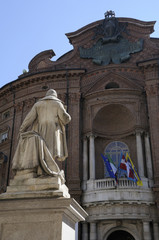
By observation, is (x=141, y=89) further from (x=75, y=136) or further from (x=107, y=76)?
(x=75, y=136)

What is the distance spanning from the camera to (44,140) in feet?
20.1

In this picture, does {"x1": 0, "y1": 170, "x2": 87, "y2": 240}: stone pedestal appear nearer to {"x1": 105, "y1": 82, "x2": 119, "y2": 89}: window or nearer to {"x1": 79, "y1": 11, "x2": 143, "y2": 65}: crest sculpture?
{"x1": 105, "y1": 82, "x2": 119, "y2": 89}: window

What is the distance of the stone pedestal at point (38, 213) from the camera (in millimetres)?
4926

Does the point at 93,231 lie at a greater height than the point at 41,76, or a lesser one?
lesser

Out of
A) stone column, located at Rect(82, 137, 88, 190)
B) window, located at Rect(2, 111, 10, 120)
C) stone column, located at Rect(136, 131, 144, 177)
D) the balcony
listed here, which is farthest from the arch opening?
window, located at Rect(2, 111, 10, 120)

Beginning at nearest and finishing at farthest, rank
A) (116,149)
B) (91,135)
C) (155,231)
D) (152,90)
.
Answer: (155,231), (91,135), (152,90), (116,149)

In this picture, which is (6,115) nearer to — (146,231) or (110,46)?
(110,46)

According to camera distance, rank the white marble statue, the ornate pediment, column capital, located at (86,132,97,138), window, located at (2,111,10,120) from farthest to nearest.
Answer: window, located at (2,111,10,120) < the ornate pediment < column capital, located at (86,132,97,138) < the white marble statue

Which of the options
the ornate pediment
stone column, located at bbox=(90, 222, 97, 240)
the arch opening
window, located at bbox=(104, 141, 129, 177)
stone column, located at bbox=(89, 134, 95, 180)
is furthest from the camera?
the ornate pediment

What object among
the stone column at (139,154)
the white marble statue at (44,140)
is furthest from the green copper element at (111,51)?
the white marble statue at (44,140)

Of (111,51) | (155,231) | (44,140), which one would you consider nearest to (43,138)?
(44,140)

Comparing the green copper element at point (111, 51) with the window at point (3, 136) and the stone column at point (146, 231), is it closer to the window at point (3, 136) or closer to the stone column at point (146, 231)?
the window at point (3, 136)

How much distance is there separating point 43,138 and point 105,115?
1790 cm

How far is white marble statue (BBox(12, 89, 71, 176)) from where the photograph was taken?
19.0 ft
